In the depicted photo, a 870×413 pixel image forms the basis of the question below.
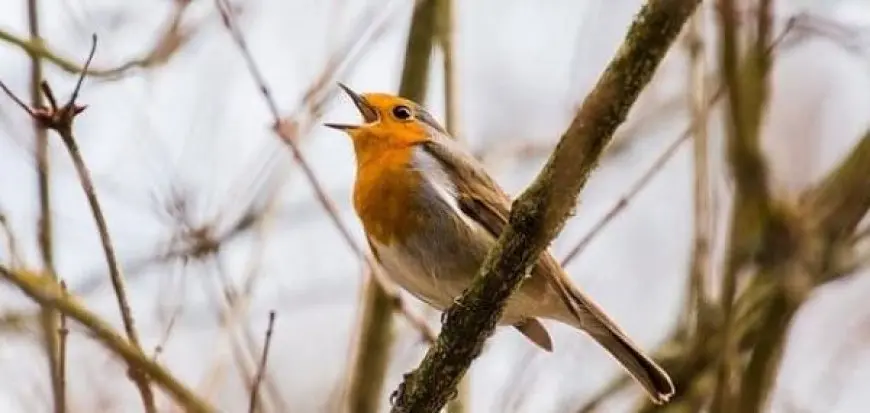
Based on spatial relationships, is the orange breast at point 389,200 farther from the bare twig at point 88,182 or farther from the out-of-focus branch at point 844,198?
the out-of-focus branch at point 844,198

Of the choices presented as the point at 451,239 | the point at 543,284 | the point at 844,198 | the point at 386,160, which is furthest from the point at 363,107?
the point at 844,198

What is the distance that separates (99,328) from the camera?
3.02 metres

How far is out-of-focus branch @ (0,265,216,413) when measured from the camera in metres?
2.97

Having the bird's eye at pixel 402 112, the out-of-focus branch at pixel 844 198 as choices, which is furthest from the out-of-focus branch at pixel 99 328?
the out-of-focus branch at pixel 844 198

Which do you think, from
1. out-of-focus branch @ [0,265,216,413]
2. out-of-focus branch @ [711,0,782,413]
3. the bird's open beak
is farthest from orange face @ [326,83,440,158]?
out-of-focus branch @ [711,0,782,413]

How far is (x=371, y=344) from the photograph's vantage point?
4.06 meters

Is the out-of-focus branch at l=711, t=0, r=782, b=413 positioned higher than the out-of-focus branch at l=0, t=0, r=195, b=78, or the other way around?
the out-of-focus branch at l=0, t=0, r=195, b=78

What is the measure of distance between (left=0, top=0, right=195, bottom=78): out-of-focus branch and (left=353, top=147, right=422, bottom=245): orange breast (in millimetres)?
658

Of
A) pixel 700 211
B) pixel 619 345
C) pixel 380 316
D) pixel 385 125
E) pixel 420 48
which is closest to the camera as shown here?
pixel 700 211

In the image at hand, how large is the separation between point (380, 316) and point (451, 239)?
0.67 metres

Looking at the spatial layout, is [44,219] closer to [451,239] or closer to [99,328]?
[99,328]

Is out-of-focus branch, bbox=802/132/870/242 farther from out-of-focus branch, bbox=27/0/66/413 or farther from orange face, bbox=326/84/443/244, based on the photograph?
out-of-focus branch, bbox=27/0/66/413

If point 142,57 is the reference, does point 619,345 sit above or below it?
below

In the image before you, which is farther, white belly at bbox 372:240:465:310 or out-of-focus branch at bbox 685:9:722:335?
white belly at bbox 372:240:465:310
